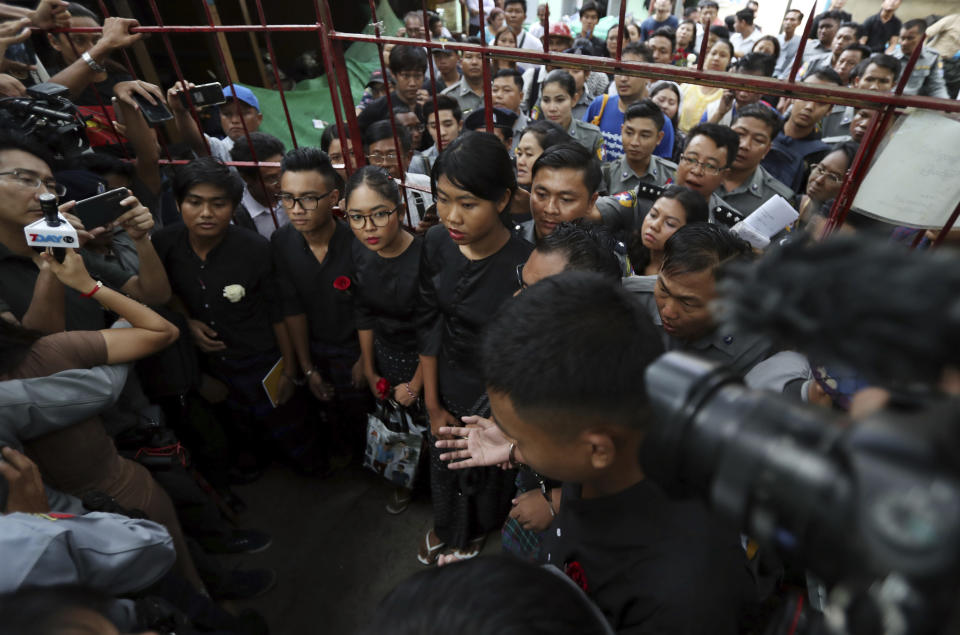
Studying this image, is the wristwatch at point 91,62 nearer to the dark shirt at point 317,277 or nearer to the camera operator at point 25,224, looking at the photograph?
the camera operator at point 25,224

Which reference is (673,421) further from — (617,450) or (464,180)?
(464,180)

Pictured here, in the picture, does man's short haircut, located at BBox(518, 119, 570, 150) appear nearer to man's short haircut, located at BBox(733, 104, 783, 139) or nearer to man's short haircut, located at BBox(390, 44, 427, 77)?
man's short haircut, located at BBox(733, 104, 783, 139)

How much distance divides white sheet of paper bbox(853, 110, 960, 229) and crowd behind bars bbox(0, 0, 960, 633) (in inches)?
15.4

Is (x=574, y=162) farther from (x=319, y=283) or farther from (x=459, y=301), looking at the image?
(x=319, y=283)

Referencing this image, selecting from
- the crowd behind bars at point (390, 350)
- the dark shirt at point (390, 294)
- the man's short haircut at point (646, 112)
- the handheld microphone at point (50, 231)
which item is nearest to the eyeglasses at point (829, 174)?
the crowd behind bars at point (390, 350)

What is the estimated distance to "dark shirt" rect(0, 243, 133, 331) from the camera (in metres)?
1.91

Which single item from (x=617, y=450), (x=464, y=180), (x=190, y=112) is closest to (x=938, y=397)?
(x=617, y=450)

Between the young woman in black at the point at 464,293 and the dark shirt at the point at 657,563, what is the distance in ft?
3.32

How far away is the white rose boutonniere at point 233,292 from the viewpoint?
236 centimetres

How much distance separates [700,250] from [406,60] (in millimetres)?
3824

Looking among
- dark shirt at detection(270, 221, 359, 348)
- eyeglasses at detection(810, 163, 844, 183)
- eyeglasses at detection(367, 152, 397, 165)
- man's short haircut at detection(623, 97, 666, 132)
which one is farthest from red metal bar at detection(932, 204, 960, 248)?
eyeglasses at detection(367, 152, 397, 165)

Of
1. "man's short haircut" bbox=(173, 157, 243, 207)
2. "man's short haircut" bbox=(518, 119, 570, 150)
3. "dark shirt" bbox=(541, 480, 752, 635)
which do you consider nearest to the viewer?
"dark shirt" bbox=(541, 480, 752, 635)

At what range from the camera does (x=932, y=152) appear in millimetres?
1362

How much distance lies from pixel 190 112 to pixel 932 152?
11.2 feet
